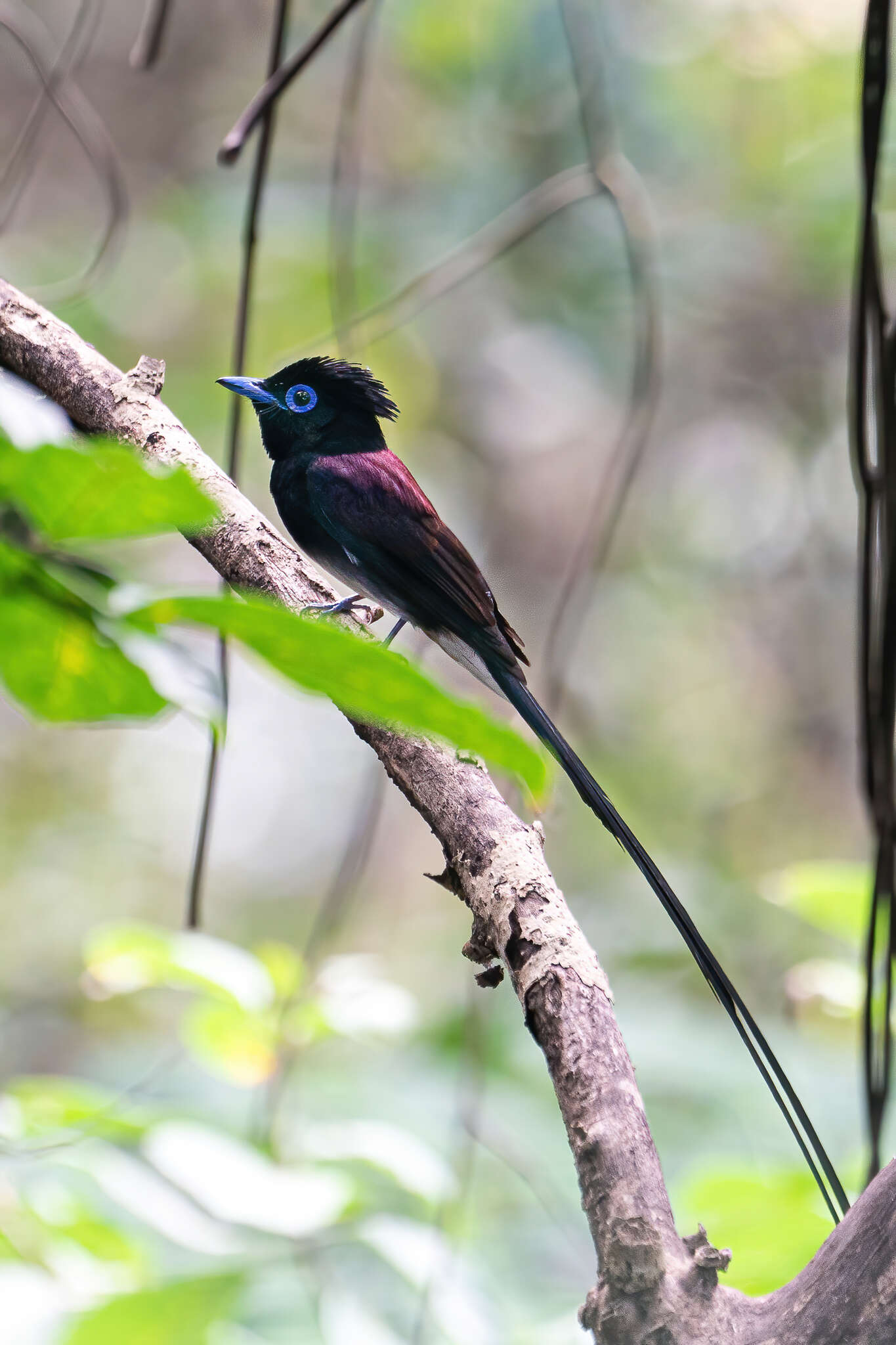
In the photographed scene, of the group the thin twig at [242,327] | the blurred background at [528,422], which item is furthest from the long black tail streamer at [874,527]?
the blurred background at [528,422]

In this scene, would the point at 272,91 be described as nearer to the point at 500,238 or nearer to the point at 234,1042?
the point at 500,238

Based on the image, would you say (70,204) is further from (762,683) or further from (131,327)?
(762,683)

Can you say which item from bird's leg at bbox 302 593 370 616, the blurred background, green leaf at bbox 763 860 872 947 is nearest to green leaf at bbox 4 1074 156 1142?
bird's leg at bbox 302 593 370 616

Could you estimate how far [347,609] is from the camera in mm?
1482

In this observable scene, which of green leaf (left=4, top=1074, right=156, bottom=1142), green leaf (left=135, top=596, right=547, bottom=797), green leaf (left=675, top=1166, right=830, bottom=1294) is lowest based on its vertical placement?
green leaf (left=135, top=596, right=547, bottom=797)

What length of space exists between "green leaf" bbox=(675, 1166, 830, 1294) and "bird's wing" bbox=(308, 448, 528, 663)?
725 mm

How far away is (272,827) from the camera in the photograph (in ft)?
17.3

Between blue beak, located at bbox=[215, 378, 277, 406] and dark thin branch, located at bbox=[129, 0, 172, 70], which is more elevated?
dark thin branch, located at bbox=[129, 0, 172, 70]

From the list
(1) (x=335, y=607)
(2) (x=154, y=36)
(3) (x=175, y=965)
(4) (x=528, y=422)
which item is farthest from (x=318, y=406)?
(4) (x=528, y=422)

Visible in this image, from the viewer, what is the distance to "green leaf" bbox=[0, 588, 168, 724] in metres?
0.36

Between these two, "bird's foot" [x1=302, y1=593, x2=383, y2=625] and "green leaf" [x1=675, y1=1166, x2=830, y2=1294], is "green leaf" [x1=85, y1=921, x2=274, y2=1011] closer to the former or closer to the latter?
"bird's foot" [x1=302, y1=593, x2=383, y2=625]

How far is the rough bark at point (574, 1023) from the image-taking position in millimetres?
724

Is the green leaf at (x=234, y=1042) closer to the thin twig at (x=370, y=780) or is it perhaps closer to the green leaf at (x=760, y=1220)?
the thin twig at (x=370, y=780)

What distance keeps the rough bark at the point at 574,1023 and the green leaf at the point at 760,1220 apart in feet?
1.88
